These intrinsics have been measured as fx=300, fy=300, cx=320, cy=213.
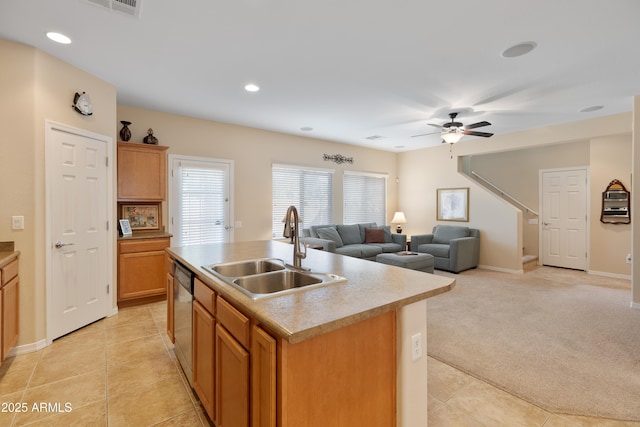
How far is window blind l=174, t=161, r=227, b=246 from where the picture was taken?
466 cm

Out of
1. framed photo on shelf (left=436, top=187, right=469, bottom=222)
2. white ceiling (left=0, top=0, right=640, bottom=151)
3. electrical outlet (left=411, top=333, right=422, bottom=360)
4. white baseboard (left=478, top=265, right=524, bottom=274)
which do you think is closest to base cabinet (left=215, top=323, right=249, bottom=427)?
electrical outlet (left=411, top=333, right=422, bottom=360)

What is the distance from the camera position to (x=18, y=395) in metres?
2.07

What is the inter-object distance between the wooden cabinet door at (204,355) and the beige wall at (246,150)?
3099 mm

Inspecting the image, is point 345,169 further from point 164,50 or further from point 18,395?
point 18,395

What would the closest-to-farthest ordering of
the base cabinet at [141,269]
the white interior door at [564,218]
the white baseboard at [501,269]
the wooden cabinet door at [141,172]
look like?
the base cabinet at [141,269]
the wooden cabinet door at [141,172]
the white baseboard at [501,269]
the white interior door at [564,218]

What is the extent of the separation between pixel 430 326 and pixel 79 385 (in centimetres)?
312

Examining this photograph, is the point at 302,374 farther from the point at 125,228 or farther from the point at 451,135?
the point at 451,135

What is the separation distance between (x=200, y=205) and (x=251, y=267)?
3.05 metres

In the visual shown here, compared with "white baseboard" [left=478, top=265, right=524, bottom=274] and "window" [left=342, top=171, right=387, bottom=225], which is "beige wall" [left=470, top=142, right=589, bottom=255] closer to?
"white baseboard" [left=478, top=265, right=524, bottom=274]

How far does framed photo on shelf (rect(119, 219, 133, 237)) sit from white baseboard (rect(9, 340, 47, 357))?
1.44 m

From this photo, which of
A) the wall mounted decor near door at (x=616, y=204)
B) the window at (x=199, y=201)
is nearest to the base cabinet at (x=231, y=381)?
the window at (x=199, y=201)

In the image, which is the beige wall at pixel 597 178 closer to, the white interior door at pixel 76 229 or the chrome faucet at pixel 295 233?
the chrome faucet at pixel 295 233

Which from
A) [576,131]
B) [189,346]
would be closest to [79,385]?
[189,346]

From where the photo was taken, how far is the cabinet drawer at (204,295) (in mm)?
1648
